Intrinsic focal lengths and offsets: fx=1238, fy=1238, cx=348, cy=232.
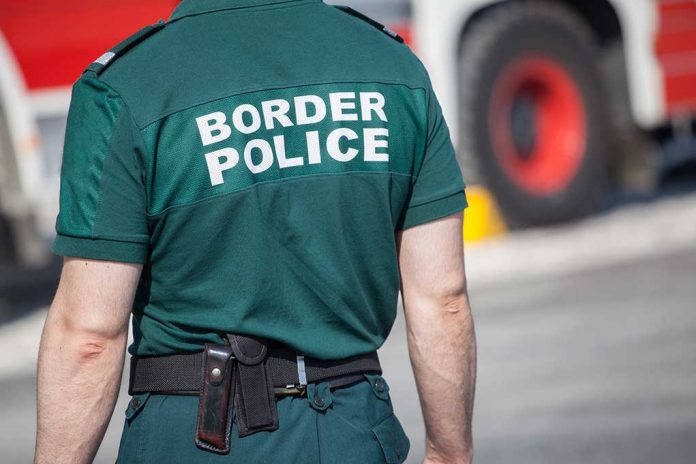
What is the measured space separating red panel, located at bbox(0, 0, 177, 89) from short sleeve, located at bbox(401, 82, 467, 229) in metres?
5.11

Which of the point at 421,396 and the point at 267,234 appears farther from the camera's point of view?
the point at 421,396

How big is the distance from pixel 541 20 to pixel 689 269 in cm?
218

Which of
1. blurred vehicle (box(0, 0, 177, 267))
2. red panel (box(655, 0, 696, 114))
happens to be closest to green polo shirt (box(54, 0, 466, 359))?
blurred vehicle (box(0, 0, 177, 267))

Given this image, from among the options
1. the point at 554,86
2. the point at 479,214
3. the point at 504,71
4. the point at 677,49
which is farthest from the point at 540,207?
the point at 677,49

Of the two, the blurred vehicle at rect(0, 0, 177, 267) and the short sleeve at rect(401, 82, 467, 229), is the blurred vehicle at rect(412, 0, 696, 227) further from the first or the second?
the short sleeve at rect(401, 82, 467, 229)

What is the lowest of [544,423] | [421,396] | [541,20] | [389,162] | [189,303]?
[544,423]

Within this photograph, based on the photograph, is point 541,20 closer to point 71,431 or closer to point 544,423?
point 544,423

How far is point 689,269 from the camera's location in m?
7.89

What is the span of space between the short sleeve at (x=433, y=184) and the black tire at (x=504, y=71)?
633 centimetres

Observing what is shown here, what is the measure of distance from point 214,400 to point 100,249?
0.32m

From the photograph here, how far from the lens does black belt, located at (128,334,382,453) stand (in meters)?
2.07

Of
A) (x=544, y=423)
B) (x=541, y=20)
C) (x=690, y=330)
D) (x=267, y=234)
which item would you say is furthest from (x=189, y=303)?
(x=541, y=20)

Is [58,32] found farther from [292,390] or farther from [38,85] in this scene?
[292,390]

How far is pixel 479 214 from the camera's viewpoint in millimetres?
8695
